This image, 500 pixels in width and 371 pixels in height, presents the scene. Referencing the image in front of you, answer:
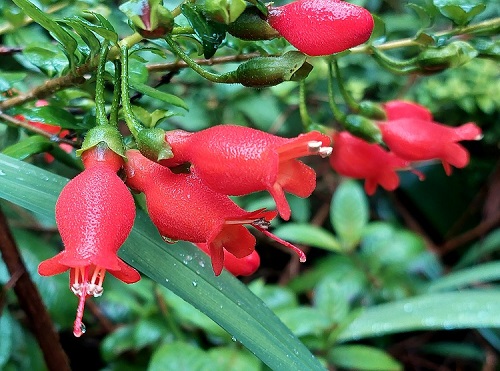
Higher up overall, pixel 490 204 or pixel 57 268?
pixel 57 268

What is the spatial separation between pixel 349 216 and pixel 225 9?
1.02 m

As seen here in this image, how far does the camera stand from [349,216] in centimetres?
134

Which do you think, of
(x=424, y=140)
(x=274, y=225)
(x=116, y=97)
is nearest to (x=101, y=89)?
(x=116, y=97)

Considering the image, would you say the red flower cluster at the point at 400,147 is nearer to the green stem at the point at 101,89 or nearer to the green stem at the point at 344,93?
the green stem at the point at 344,93

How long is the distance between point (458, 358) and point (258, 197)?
73 centimetres

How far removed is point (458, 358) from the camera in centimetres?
164

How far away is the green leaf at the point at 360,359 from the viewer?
0.98 m

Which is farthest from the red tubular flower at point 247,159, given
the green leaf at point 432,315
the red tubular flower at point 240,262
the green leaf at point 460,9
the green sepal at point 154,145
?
the green leaf at point 432,315

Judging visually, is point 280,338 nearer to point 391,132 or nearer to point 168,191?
point 168,191

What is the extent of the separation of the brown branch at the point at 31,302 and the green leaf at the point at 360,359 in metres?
0.51

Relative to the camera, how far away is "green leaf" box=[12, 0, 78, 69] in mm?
419

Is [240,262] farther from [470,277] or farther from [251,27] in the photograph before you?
[470,277]

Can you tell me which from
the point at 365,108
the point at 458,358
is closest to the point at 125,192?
the point at 365,108

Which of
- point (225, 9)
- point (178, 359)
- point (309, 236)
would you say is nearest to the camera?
point (225, 9)
